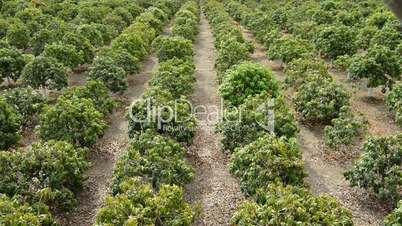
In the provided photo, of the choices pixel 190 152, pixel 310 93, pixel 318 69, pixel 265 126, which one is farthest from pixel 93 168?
pixel 318 69

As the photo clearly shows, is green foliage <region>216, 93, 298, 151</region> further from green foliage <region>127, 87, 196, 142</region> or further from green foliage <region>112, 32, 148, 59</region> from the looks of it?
green foliage <region>112, 32, 148, 59</region>

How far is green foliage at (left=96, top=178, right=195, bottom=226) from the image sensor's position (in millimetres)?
15658

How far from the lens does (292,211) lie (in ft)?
50.4

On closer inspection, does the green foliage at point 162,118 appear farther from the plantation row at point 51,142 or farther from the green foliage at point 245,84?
the green foliage at point 245,84

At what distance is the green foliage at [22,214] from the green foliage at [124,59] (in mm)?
19067

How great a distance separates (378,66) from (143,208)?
22.2 m

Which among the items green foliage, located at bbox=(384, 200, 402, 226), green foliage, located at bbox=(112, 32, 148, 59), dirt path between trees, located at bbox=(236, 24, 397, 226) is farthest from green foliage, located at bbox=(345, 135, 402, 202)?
green foliage, located at bbox=(112, 32, 148, 59)

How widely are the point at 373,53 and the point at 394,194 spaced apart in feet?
49.8

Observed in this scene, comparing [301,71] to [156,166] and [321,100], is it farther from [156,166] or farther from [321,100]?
[156,166]

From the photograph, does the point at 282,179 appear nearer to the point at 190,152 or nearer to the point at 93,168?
the point at 190,152

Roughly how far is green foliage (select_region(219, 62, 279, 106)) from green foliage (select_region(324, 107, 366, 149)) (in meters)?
4.43

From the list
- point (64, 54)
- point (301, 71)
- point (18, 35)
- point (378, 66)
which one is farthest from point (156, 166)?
point (18, 35)

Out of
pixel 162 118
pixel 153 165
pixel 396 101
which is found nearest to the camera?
pixel 153 165

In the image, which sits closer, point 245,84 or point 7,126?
point 7,126
